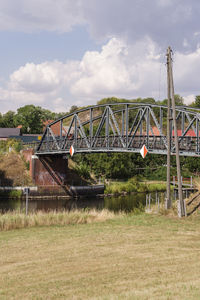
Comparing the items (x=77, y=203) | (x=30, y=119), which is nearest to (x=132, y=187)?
(x=77, y=203)

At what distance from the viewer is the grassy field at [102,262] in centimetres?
966

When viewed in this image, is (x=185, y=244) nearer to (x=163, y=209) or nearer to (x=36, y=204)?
(x=163, y=209)

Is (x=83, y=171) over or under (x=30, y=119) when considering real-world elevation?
under

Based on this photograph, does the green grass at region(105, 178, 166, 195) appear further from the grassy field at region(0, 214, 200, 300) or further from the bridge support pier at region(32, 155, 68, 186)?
the grassy field at region(0, 214, 200, 300)

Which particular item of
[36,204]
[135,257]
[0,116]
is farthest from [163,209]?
[0,116]

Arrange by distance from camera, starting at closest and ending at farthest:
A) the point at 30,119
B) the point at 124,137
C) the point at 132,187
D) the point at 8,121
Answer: the point at 124,137, the point at 132,187, the point at 30,119, the point at 8,121

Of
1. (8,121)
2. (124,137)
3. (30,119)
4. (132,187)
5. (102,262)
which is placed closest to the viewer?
(102,262)

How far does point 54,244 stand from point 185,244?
557 cm

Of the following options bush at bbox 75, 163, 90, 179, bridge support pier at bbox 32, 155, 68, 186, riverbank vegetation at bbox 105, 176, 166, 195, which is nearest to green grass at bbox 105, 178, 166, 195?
riverbank vegetation at bbox 105, 176, 166, 195

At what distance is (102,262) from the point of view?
1249 centimetres

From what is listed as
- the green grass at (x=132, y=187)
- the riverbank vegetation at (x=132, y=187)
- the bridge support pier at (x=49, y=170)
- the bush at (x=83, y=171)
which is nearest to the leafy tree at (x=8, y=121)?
the bush at (x=83, y=171)

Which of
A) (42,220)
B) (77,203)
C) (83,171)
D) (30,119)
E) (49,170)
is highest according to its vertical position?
(30,119)

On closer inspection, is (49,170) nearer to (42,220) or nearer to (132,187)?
(132,187)

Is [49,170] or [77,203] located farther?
[49,170]
